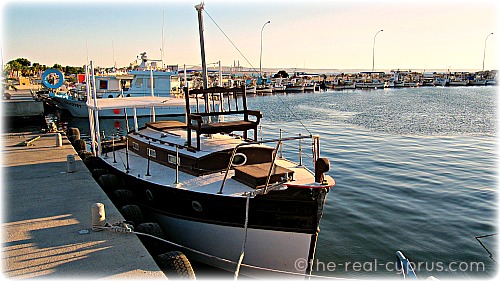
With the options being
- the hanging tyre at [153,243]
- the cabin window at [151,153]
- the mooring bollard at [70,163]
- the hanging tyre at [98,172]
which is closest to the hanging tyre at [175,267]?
the hanging tyre at [153,243]

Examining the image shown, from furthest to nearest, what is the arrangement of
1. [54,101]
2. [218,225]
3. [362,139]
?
[54,101]
[362,139]
[218,225]

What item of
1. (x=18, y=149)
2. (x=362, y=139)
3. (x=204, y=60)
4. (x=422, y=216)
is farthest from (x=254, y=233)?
(x=362, y=139)

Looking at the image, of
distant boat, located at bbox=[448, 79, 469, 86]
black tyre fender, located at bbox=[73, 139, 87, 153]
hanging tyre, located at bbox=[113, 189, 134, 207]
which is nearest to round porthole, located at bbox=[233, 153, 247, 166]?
hanging tyre, located at bbox=[113, 189, 134, 207]

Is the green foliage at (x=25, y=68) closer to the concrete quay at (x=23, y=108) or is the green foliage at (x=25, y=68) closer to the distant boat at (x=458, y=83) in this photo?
the concrete quay at (x=23, y=108)

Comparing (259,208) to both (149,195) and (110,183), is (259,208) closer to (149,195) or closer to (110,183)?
(149,195)

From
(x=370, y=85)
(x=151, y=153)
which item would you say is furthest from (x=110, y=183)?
(x=370, y=85)

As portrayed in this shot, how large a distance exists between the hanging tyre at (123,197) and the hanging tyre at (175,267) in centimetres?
358

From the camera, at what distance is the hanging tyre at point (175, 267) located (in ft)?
21.3

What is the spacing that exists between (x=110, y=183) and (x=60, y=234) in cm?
348

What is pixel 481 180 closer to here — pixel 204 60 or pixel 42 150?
pixel 204 60

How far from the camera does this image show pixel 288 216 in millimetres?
7711

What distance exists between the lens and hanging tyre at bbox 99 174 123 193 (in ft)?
35.6

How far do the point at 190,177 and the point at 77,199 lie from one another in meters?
2.98

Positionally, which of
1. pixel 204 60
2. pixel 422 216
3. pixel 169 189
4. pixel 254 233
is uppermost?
pixel 204 60
